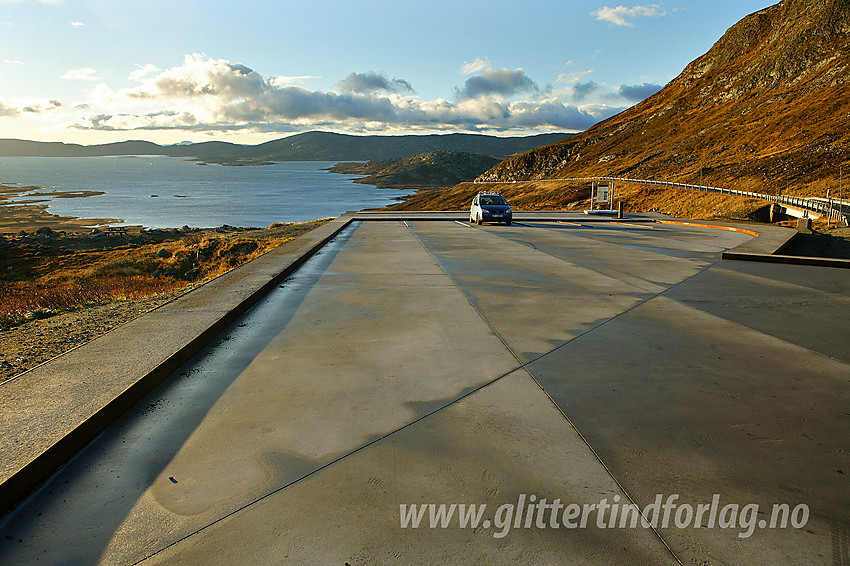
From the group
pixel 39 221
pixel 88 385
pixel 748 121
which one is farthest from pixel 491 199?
pixel 39 221

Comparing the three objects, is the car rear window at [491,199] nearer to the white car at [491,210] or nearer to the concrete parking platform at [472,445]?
the white car at [491,210]

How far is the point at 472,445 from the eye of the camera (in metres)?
3.86

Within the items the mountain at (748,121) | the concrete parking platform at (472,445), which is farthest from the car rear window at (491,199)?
the mountain at (748,121)

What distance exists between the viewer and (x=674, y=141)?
318ft

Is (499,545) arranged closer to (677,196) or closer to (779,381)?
(779,381)

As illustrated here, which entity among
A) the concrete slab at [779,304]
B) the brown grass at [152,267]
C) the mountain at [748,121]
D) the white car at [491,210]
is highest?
the mountain at [748,121]

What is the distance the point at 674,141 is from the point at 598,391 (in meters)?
105

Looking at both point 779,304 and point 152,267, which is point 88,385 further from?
point 152,267

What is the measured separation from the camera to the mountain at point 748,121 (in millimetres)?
59625

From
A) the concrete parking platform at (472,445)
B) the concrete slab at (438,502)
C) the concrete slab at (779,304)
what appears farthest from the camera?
the concrete slab at (779,304)

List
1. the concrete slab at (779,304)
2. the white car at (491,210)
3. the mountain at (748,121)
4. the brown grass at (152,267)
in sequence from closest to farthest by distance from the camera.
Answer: the concrete slab at (779,304) → the brown grass at (152,267) → the white car at (491,210) → the mountain at (748,121)

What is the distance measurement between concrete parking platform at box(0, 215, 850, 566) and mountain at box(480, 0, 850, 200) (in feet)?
163

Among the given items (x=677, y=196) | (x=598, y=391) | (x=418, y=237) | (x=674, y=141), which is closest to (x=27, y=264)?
(x=418, y=237)

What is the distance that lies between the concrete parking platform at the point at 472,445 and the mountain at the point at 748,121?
49652 millimetres
